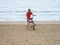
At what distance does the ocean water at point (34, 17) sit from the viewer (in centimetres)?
2077

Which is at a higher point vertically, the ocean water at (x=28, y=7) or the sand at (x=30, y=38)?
the ocean water at (x=28, y=7)

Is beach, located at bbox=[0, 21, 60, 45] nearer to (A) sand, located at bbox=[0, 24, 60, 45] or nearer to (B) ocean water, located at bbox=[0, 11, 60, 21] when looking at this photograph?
(A) sand, located at bbox=[0, 24, 60, 45]

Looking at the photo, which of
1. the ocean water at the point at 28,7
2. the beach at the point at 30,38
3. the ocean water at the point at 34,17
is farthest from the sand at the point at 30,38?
the ocean water at the point at 28,7

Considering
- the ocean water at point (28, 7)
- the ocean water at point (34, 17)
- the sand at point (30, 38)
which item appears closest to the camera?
the sand at point (30, 38)

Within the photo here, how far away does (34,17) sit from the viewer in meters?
21.1

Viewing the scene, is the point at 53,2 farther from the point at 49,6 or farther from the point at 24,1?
the point at 24,1

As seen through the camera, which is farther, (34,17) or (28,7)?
(28,7)

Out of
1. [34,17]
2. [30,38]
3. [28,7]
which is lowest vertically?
[34,17]

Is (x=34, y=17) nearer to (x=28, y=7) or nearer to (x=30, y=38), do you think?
(x=28, y=7)

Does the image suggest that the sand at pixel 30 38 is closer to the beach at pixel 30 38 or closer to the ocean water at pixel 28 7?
the beach at pixel 30 38

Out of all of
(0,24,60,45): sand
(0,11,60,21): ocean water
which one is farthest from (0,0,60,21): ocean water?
(0,24,60,45): sand

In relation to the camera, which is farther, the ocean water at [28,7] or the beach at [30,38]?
the ocean water at [28,7]

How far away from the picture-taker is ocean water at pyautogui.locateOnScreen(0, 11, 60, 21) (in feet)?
68.1

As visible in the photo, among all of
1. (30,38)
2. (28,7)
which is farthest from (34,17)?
(30,38)
